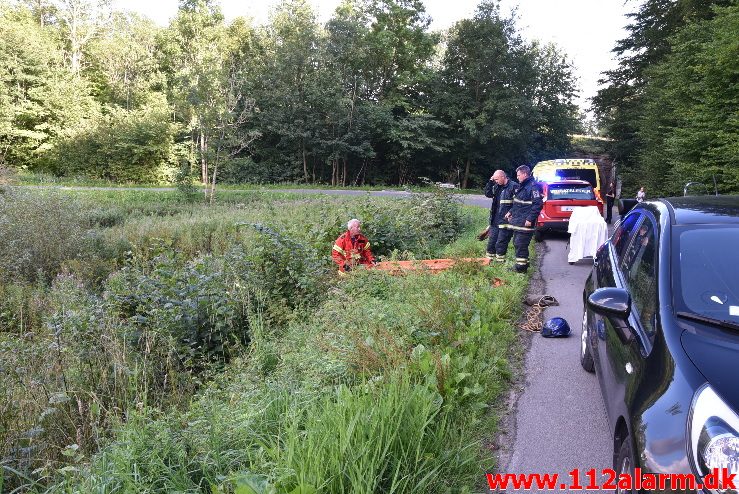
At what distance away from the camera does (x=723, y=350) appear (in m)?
2.28

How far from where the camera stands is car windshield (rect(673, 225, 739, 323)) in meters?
2.61

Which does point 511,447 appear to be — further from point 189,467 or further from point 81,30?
point 81,30

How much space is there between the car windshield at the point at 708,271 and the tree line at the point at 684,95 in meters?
11.2

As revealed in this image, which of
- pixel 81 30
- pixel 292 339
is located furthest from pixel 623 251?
pixel 81 30

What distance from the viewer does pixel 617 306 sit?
2873 mm

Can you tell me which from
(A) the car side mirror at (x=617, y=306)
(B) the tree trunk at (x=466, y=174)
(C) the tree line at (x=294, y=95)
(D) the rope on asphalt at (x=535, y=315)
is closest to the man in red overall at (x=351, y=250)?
(D) the rope on asphalt at (x=535, y=315)

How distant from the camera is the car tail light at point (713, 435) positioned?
5.88 ft

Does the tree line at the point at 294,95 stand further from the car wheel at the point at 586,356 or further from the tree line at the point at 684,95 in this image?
the car wheel at the point at 586,356

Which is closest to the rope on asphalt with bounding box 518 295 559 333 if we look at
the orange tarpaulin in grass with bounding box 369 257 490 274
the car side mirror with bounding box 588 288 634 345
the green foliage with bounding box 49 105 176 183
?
the orange tarpaulin in grass with bounding box 369 257 490 274

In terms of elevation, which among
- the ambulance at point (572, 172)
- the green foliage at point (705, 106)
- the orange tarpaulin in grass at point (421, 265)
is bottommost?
the orange tarpaulin in grass at point (421, 265)

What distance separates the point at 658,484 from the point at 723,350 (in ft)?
2.37

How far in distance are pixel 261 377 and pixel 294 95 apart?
32391mm

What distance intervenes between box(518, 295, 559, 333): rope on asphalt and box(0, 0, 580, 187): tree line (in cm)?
2541

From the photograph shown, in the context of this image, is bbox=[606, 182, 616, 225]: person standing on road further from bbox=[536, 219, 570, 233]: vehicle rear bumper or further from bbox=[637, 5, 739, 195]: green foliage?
bbox=[536, 219, 570, 233]: vehicle rear bumper
